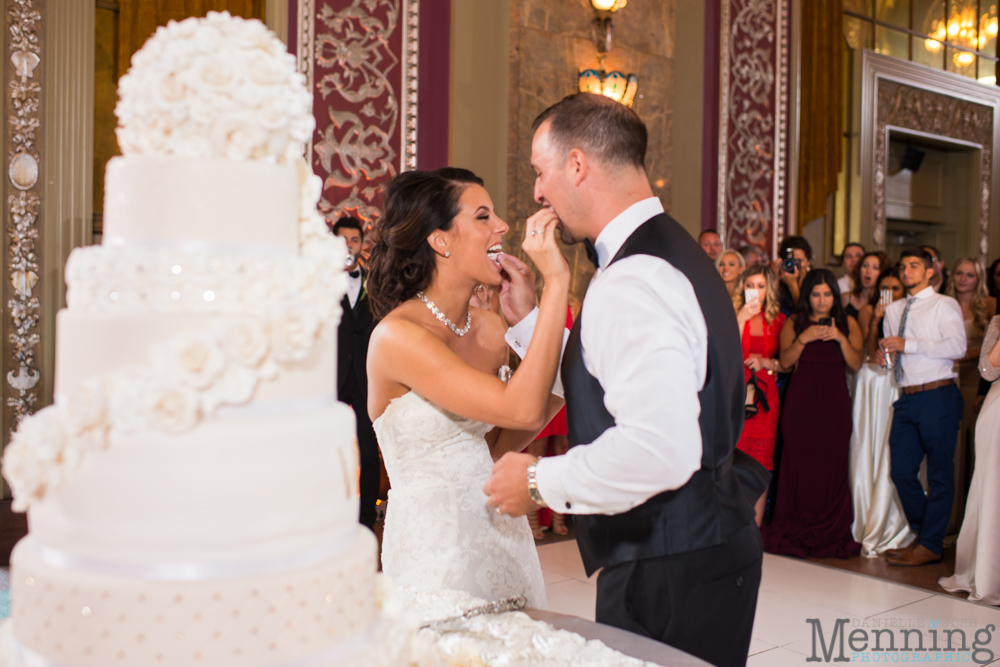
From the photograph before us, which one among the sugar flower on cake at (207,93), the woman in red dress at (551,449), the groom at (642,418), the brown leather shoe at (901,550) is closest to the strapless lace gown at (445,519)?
the groom at (642,418)

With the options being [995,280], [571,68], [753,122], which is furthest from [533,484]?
[753,122]

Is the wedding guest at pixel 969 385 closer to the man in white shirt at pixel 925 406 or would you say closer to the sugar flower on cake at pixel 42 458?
the man in white shirt at pixel 925 406

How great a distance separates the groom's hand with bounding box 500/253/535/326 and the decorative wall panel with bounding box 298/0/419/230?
3.33 metres

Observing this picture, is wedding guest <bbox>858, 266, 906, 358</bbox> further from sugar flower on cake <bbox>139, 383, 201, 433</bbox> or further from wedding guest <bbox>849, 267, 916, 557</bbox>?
sugar flower on cake <bbox>139, 383, 201, 433</bbox>

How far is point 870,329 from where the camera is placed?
5332mm

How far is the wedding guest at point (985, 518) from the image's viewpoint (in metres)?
4.07

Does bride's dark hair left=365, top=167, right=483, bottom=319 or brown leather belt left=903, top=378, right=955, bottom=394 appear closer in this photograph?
bride's dark hair left=365, top=167, right=483, bottom=319

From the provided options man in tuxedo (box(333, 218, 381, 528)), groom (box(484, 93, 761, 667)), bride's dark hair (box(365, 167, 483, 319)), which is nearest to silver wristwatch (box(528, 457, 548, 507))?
groom (box(484, 93, 761, 667))

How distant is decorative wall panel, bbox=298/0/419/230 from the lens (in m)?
5.33

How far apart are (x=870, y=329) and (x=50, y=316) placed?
495 cm

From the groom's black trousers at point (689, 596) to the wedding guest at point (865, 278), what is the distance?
471cm

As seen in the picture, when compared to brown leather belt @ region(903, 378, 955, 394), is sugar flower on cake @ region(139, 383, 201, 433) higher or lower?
higher

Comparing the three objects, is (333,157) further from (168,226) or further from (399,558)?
(168,226)

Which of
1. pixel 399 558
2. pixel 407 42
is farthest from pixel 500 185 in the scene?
pixel 399 558
